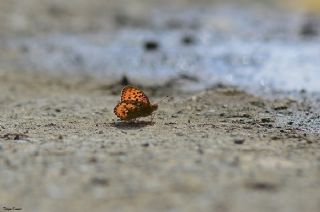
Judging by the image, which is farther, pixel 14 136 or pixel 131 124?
pixel 131 124

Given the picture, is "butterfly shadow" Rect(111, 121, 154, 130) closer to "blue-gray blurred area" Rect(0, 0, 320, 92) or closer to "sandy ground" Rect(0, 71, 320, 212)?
"sandy ground" Rect(0, 71, 320, 212)

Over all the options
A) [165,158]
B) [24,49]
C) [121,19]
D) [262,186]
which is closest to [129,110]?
[165,158]

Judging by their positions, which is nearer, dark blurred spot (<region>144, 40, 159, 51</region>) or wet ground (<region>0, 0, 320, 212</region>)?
wet ground (<region>0, 0, 320, 212</region>)

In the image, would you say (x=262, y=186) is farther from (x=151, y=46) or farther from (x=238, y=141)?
(x=151, y=46)

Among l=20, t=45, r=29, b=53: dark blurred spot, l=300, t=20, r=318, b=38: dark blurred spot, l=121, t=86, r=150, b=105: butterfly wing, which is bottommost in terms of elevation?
l=121, t=86, r=150, b=105: butterfly wing

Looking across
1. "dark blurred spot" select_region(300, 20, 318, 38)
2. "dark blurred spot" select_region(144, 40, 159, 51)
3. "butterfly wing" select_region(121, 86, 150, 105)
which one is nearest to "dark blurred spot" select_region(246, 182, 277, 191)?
"butterfly wing" select_region(121, 86, 150, 105)

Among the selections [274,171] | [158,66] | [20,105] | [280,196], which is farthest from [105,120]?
[158,66]

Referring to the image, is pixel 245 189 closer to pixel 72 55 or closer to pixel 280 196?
pixel 280 196
